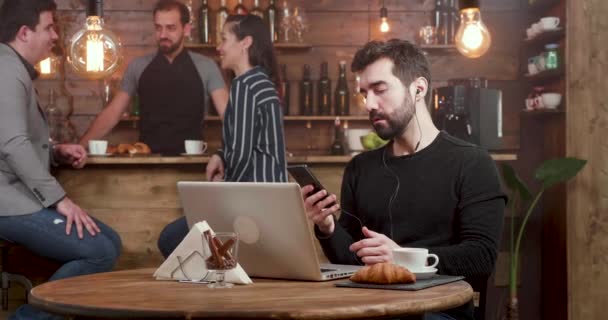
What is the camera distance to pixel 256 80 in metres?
3.96

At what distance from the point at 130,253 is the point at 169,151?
145 cm

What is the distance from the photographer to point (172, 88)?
18.7ft

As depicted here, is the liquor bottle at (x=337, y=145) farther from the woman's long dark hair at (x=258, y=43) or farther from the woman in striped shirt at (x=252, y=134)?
the woman in striped shirt at (x=252, y=134)

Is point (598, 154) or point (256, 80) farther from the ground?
point (256, 80)

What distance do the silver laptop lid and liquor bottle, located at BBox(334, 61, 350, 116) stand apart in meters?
4.61

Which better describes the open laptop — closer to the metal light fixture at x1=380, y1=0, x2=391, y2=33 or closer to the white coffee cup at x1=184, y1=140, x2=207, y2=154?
the white coffee cup at x1=184, y1=140, x2=207, y2=154

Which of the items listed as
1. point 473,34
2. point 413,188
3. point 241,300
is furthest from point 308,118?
point 241,300

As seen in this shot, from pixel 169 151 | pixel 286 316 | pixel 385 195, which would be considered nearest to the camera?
pixel 286 316

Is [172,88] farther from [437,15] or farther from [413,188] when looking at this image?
[413,188]

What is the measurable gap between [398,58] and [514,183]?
2.66 metres

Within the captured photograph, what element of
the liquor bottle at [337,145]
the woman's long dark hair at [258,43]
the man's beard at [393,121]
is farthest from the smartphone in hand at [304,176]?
the liquor bottle at [337,145]

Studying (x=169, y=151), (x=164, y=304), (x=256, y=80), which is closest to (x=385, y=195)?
(x=164, y=304)

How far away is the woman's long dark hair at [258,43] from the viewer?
4.11 meters

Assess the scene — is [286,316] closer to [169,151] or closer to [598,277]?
[598,277]
